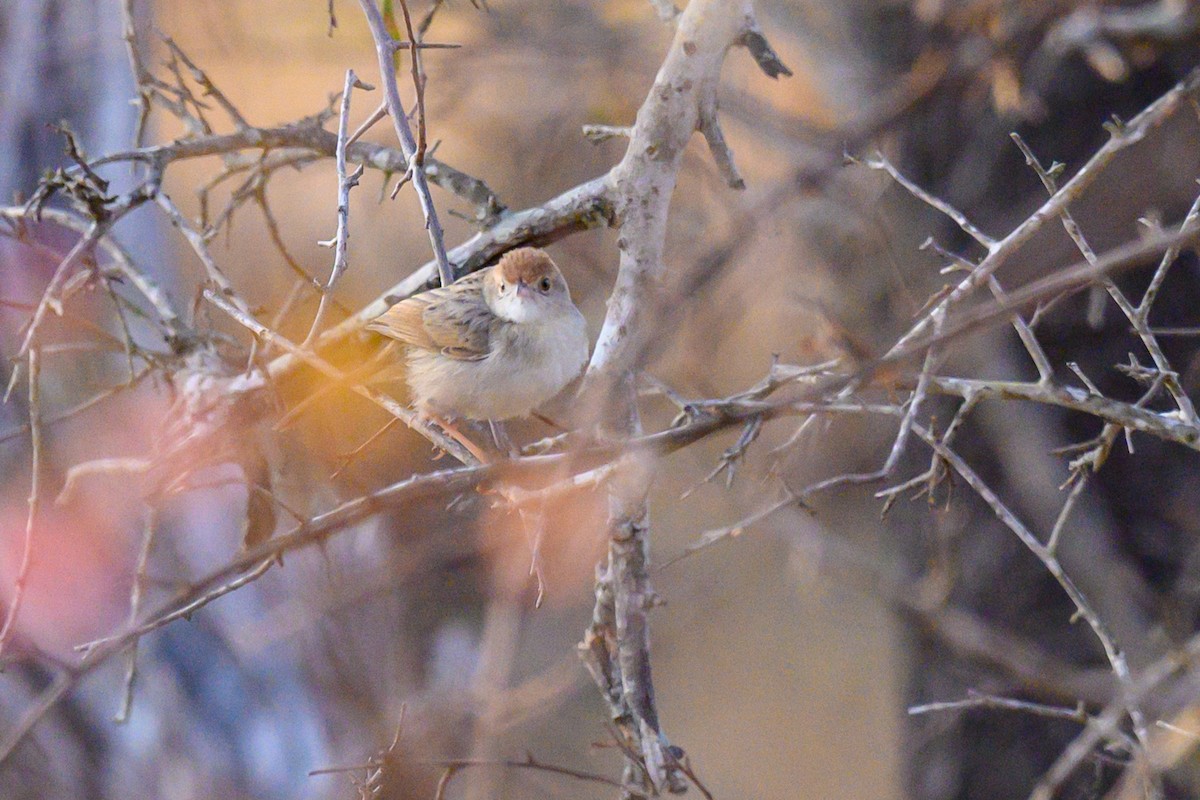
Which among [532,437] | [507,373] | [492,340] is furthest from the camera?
[532,437]

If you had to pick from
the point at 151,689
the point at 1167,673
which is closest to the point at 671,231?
the point at 151,689

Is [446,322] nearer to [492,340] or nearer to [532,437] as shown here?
Answer: [492,340]

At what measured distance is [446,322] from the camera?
391cm

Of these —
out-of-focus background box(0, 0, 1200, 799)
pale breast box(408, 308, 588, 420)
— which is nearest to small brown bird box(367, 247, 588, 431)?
pale breast box(408, 308, 588, 420)

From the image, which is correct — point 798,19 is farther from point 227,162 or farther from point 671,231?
point 227,162

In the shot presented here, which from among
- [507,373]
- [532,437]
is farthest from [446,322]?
[532,437]

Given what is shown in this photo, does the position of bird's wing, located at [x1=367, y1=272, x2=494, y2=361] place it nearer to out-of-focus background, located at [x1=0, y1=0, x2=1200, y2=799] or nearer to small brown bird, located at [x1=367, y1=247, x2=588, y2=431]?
small brown bird, located at [x1=367, y1=247, x2=588, y2=431]

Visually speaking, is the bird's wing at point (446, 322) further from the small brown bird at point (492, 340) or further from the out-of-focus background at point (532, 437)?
the out-of-focus background at point (532, 437)

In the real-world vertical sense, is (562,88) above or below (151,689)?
above

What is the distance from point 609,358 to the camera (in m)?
3.00

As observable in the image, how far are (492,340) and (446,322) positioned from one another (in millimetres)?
179

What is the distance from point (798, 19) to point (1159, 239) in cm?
616

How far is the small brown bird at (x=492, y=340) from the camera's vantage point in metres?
3.80

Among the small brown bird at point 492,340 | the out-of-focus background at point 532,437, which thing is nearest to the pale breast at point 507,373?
the small brown bird at point 492,340
